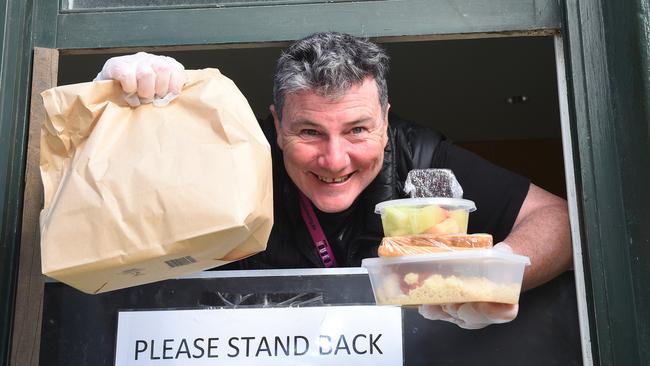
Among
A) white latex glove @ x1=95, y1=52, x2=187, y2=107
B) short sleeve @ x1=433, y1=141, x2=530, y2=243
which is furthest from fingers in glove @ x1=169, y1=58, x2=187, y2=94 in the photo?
short sleeve @ x1=433, y1=141, x2=530, y2=243

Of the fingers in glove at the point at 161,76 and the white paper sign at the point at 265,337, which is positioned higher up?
the fingers in glove at the point at 161,76

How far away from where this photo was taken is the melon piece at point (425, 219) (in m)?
1.73

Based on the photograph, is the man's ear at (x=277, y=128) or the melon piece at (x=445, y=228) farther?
the man's ear at (x=277, y=128)

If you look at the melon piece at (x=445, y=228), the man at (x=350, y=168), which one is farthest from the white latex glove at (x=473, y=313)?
the man at (x=350, y=168)

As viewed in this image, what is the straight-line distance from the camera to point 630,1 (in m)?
1.93

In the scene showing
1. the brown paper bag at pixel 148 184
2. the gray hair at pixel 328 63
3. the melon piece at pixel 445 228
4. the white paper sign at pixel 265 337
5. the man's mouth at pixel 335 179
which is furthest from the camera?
the man's mouth at pixel 335 179

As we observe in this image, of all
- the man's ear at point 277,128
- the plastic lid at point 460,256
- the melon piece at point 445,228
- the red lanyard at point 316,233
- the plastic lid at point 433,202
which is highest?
the man's ear at point 277,128

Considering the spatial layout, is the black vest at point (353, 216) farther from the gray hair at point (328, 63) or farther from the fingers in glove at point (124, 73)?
the fingers in glove at point (124, 73)

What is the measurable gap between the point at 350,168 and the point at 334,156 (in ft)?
0.30

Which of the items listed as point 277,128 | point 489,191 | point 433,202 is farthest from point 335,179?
point 433,202

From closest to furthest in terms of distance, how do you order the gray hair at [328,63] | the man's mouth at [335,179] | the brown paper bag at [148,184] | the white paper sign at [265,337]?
the brown paper bag at [148,184] → the white paper sign at [265,337] → the gray hair at [328,63] → the man's mouth at [335,179]

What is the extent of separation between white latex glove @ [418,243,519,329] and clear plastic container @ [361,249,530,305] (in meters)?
0.06

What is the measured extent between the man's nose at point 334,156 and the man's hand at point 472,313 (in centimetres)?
51

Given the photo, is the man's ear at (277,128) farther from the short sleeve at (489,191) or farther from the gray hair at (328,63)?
the short sleeve at (489,191)
